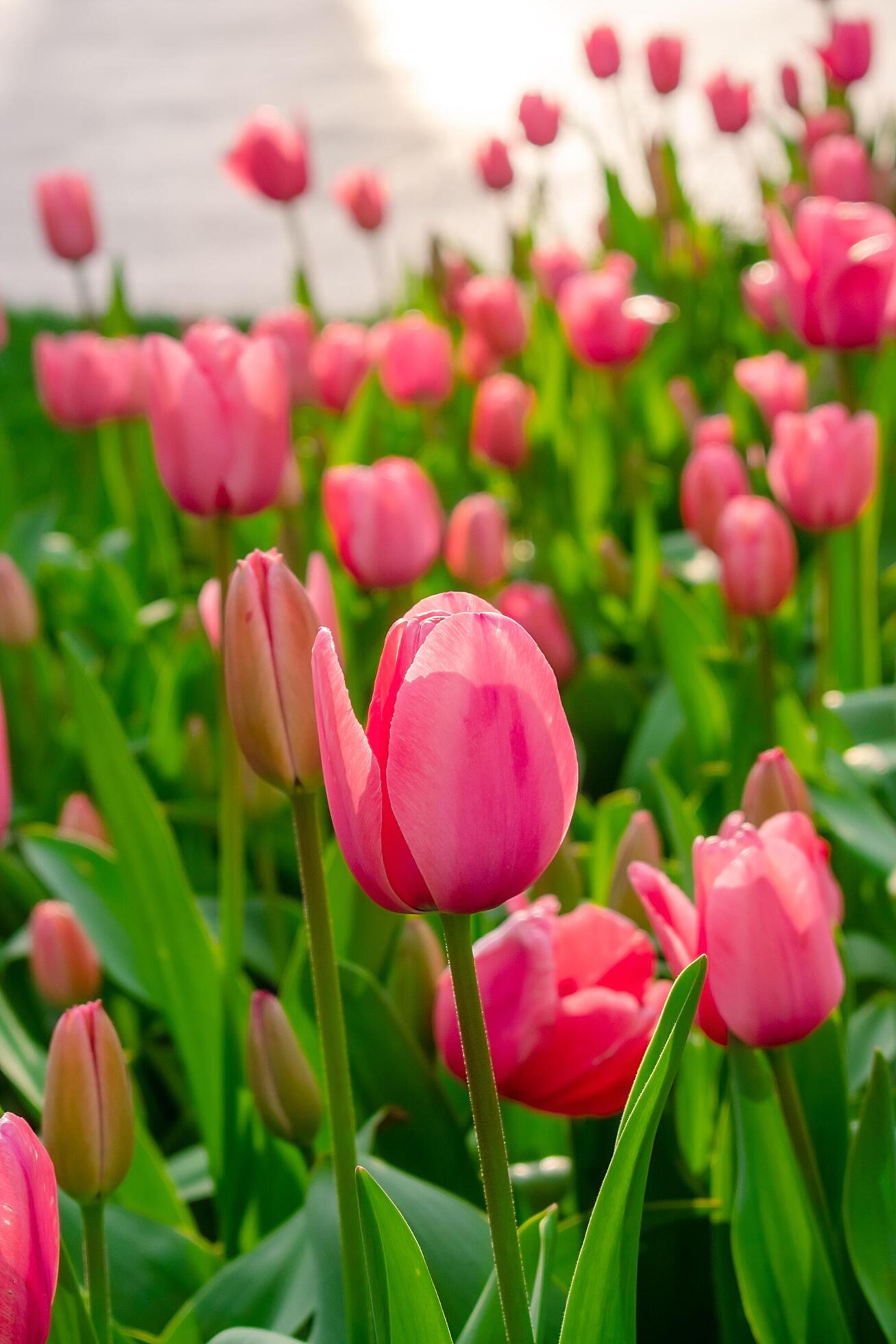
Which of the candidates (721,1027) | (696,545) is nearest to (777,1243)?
(721,1027)

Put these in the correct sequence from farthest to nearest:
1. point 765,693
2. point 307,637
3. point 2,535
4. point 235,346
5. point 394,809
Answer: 1. point 2,535
2. point 765,693
3. point 235,346
4. point 307,637
5. point 394,809

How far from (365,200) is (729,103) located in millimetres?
687

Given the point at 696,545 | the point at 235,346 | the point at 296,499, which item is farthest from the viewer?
the point at 696,545

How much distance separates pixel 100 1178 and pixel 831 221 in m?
1.00

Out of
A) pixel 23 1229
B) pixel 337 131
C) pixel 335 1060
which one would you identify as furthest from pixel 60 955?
pixel 337 131

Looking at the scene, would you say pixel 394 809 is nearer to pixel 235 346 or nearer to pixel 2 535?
pixel 235 346

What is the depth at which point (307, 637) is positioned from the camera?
0.58 meters

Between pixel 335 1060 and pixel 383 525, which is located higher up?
pixel 383 525

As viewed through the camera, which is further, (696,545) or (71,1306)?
(696,545)

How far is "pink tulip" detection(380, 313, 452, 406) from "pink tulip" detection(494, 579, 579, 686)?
56 cm

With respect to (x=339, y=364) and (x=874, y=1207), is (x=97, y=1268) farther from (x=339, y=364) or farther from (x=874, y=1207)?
(x=339, y=364)

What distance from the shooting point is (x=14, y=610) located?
1.40m

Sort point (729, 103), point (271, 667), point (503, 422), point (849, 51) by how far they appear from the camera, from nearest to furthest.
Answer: point (271, 667), point (503, 422), point (849, 51), point (729, 103)

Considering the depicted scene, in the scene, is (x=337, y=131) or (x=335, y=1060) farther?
(x=337, y=131)
